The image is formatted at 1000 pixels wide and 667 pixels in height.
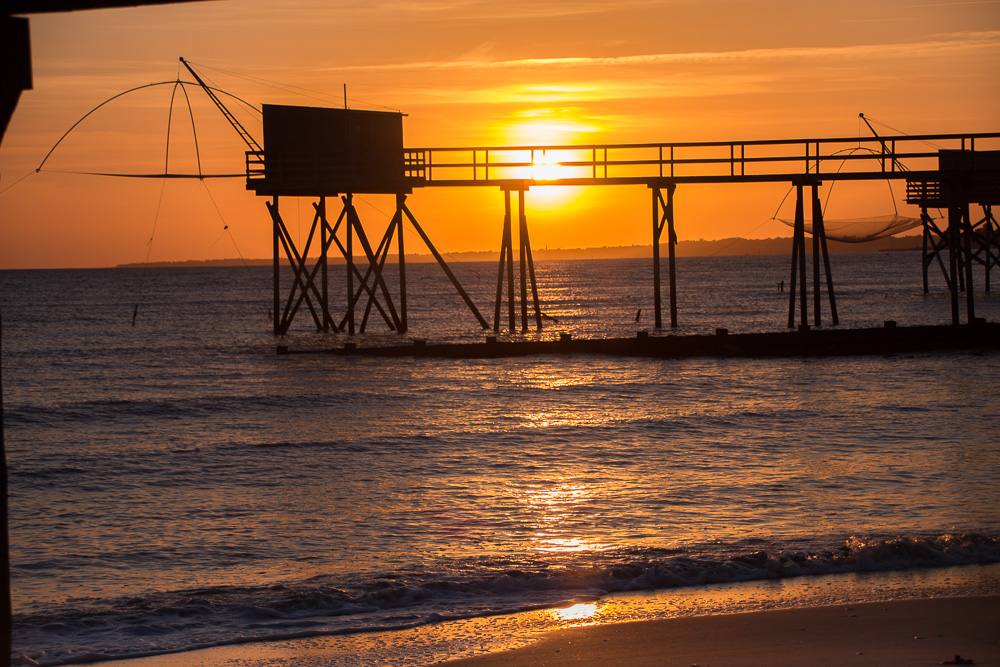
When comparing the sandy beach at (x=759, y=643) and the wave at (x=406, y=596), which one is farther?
the wave at (x=406, y=596)

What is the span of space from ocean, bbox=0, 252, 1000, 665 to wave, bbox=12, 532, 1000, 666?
0.03 m

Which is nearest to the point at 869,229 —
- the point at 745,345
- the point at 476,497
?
the point at 745,345

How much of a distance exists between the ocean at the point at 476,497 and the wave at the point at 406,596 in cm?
3

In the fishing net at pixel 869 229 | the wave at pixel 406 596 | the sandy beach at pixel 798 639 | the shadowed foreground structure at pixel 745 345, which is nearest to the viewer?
the sandy beach at pixel 798 639

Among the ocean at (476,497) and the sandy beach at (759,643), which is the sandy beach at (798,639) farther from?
the ocean at (476,497)

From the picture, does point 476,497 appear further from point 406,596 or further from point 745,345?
point 745,345

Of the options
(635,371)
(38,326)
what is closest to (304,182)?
(635,371)

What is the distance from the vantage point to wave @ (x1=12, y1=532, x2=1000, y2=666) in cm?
733

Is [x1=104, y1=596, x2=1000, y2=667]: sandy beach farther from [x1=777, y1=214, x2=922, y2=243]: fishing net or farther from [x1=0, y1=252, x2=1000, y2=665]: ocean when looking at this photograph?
[x1=777, y1=214, x2=922, y2=243]: fishing net

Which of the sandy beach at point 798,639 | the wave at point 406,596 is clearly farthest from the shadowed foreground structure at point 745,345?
the sandy beach at point 798,639

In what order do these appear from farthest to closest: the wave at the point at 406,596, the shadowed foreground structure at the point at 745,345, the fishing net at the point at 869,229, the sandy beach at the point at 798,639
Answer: the fishing net at the point at 869,229, the shadowed foreground structure at the point at 745,345, the wave at the point at 406,596, the sandy beach at the point at 798,639

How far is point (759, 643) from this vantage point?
673 centimetres

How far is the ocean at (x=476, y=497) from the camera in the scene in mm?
7883

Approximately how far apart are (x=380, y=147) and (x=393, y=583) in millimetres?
23641
